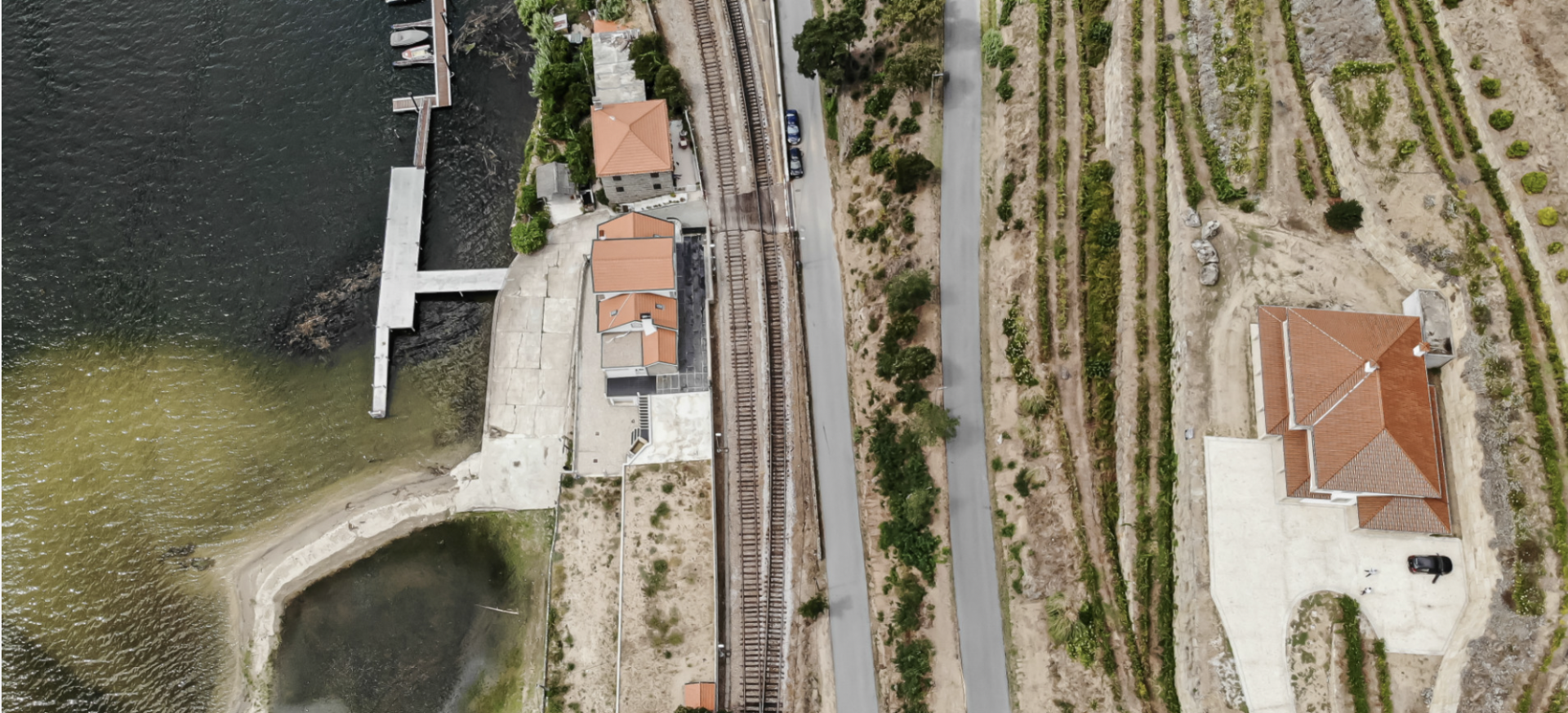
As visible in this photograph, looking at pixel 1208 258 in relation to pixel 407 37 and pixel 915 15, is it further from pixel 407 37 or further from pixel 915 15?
pixel 407 37

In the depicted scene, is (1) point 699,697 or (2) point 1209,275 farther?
(1) point 699,697

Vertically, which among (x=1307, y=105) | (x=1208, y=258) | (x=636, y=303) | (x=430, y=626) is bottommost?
(x=430, y=626)

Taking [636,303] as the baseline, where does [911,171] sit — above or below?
above

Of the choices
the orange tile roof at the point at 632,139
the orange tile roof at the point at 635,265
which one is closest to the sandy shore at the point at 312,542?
the orange tile roof at the point at 635,265

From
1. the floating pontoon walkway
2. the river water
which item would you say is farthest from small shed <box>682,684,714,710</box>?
the floating pontoon walkway

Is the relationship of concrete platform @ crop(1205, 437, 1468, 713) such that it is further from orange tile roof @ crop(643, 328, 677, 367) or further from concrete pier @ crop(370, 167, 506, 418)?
concrete pier @ crop(370, 167, 506, 418)

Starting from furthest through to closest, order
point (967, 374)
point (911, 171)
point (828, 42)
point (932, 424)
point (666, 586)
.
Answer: point (828, 42) < point (666, 586) < point (911, 171) < point (967, 374) < point (932, 424)

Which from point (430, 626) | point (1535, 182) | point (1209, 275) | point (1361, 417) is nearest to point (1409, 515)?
point (1361, 417)
